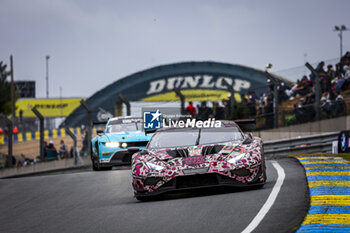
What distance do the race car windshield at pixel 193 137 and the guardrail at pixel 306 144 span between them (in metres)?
10.0

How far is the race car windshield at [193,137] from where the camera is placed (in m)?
10.3

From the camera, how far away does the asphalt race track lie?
706cm

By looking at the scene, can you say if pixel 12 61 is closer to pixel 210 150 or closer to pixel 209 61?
pixel 209 61

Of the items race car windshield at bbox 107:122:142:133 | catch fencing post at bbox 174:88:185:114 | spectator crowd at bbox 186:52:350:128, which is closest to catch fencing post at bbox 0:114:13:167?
catch fencing post at bbox 174:88:185:114

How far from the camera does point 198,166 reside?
9.27 m

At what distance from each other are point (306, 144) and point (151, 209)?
12.7 meters

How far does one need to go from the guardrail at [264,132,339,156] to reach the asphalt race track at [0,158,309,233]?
8134 mm

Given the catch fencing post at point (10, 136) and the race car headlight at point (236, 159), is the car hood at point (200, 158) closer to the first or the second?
the race car headlight at point (236, 159)

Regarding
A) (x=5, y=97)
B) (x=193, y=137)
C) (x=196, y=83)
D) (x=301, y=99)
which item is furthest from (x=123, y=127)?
(x=5, y=97)

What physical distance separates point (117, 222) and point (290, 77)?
14.4 metres

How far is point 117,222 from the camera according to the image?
7797mm
